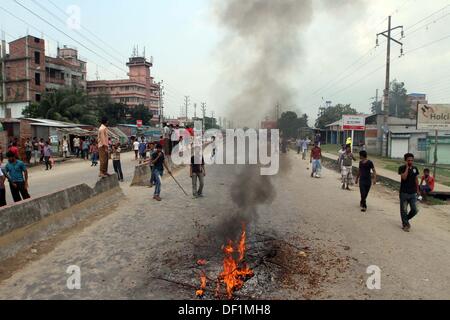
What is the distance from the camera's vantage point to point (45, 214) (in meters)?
7.03

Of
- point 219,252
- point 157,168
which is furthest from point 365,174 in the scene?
point 157,168

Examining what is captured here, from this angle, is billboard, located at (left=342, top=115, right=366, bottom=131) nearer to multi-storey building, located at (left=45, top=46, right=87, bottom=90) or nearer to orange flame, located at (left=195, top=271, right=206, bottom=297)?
orange flame, located at (left=195, top=271, right=206, bottom=297)

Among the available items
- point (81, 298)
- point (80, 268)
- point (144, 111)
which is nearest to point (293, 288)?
point (81, 298)

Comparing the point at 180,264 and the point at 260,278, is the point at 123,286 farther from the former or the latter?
the point at 260,278

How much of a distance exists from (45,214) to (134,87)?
265 feet

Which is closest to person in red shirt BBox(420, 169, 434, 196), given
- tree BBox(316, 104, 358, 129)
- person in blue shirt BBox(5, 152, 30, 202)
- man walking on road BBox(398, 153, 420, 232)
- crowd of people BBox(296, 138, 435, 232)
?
crowd of people BBox(296, 138, 435, 232)

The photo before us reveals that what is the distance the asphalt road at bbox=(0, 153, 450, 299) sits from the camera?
4.58 meters

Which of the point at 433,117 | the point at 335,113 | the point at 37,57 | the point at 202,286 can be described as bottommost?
the point at 202,286

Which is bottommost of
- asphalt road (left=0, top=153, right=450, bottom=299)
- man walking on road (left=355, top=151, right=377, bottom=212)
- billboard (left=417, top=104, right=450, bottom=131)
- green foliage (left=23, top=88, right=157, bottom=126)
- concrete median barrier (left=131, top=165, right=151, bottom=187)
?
asphalt road (left=0, top=153, right=450, bottom=299)

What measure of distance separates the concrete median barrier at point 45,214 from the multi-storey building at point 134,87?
69.5 metres

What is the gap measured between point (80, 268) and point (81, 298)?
3.47 ft

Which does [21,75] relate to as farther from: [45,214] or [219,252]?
[219,252]

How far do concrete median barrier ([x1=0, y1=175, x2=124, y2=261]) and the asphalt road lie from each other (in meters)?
0.44

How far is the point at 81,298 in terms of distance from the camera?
4.32 m
